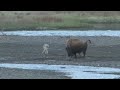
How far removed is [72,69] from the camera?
14.0 meters

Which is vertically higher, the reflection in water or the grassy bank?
the reflection in water

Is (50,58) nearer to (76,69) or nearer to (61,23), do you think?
(76,69)

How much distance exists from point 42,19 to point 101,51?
2147cm

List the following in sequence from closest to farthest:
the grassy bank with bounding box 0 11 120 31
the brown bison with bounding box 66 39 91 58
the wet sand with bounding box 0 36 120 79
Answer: the wet sand with bounding box 0 36 120 79
the brown bison with bounding box 66 39 91 58
the grassy bank with bounding box 0 11 120 31

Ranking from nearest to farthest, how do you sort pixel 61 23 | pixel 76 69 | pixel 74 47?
pixel 76 69, pixel 74 47, pixel 61 23

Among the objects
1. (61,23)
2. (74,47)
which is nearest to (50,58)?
(74,47)

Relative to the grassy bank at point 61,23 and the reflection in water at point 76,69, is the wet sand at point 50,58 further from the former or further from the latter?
the grassy bank at point 61,23

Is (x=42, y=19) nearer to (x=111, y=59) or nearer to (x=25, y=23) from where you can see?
(x=25, y=23)

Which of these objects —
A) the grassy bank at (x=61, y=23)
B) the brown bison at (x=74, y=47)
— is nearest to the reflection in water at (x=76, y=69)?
the brown bison at (x=74, y=47)

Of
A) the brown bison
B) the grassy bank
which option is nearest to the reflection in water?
the brown bison

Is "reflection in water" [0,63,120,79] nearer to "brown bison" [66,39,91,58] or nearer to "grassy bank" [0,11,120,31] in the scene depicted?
"brown bison" [66,39,91,58]

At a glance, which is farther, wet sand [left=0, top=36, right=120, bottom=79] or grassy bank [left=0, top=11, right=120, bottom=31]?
grassy bank [left=0, top=11, right=120, bottom=31]

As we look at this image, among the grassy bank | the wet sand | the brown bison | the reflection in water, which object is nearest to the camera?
the reflection in water
